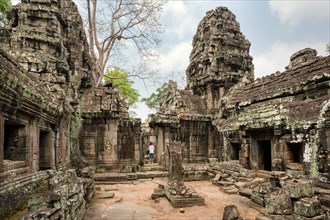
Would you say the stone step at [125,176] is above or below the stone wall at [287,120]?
below

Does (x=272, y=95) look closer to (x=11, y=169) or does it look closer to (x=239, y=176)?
(x=239, y=176)

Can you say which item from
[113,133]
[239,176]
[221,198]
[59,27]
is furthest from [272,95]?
[59,27]

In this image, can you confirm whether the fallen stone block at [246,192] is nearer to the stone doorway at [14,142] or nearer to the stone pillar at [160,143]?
the stone pillar at [160,143]

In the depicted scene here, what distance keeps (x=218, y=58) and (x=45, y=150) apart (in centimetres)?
1339

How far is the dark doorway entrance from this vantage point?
11.5 metres

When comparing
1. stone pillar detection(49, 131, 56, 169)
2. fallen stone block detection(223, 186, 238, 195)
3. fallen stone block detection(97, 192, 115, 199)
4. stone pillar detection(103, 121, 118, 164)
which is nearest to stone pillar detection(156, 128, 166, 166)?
stone pillar detection(103, 121, 118, 164)

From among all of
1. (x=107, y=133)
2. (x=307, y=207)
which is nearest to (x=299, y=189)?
(x=307, y=207)

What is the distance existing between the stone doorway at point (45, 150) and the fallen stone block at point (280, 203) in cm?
617

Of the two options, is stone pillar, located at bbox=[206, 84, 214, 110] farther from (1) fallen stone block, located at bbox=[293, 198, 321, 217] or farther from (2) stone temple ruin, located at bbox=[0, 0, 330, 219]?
(1) fallen stone block, located at bbox=[293, 198, 321, 217]

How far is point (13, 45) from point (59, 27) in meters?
2.08

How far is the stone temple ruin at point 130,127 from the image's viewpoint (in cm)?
517

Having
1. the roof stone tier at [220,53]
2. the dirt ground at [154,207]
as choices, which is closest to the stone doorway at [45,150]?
the dirt ground at [154,207]

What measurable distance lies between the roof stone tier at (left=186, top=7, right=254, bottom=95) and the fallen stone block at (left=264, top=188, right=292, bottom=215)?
1206 centimetres

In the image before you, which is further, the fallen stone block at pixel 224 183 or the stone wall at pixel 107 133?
the stone wall at pixel 107 133
